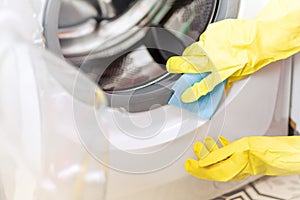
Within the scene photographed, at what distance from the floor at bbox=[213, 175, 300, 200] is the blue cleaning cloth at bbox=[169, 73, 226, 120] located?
288mm

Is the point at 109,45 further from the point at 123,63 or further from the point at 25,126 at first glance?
the point at 25,126

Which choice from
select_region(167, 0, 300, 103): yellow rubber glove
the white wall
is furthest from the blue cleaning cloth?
the white wall

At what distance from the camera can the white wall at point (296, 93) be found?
1241 millimetres

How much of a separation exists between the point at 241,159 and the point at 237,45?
253mm

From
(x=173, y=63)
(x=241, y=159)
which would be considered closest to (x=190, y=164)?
(x=241, y=159)

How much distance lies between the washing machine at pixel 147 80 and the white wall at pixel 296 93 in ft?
0.18

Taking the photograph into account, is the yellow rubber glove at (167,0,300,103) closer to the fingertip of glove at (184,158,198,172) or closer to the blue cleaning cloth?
the blue cleaning cloth

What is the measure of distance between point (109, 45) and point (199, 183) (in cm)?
40

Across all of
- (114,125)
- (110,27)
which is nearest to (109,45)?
(110,27)

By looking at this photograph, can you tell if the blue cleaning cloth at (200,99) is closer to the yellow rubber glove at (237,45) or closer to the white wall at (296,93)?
the yellow rubber glove at (237,45)

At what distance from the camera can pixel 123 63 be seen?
1.11m

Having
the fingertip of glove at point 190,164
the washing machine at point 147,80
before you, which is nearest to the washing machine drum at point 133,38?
the washing machine at point 147,80

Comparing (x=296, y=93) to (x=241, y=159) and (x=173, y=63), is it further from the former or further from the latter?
(x=173, y=63)

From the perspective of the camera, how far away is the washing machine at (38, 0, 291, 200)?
3.43 ft
